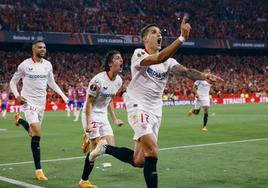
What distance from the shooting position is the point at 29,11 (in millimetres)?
45250

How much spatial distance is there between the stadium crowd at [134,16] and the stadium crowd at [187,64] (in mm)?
2950

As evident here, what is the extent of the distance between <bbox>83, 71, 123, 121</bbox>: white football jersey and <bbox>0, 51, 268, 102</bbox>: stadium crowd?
28691 mm

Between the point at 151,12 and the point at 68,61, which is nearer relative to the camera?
the point at 68,61

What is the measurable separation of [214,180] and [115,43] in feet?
130

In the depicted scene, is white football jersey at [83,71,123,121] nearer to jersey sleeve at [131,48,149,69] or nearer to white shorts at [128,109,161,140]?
white shorts at [128,109,161,140]

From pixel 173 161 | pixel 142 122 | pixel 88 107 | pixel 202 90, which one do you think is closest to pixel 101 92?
pixel 88 107

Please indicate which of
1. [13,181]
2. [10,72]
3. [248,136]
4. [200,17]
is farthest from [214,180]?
[200,17]

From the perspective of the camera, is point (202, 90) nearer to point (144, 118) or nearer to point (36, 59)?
point (36, 59)

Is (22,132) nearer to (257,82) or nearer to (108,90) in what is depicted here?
(108,90)

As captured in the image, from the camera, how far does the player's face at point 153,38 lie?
667 centimetres

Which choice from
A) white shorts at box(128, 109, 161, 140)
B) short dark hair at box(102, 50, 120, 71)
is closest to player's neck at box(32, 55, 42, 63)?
short dark hair at box(102, 50, 120, 71)

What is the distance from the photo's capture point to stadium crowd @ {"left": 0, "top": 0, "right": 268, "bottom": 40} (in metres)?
45.1

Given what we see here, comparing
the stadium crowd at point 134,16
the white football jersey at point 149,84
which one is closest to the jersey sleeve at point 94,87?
the white football jersey at point 149,84

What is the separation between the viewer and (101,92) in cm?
841
